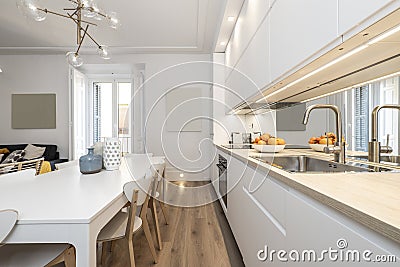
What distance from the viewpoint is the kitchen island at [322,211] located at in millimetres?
620

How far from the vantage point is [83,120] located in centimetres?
677

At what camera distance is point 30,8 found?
7.84 ft

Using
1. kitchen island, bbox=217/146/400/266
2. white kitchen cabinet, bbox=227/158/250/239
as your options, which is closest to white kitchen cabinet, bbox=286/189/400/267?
kitchen island, bbox=217/146/400/266

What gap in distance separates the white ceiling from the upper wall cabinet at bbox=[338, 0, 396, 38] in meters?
2.65

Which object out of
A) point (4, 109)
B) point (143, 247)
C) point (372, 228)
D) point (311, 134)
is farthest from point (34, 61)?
point (372, 228)

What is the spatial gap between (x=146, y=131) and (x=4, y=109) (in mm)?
3110

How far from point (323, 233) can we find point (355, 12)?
72 centimetres

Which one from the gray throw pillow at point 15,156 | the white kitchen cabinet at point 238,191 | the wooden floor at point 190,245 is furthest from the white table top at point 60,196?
the gray throw pillow at point 15,156

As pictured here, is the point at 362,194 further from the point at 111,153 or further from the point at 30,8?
the point at 30,8

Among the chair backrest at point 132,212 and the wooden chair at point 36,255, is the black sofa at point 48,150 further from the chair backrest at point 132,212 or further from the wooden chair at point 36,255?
the wooden chair at point 36,255

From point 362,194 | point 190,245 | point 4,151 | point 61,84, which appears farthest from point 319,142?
point 4,151

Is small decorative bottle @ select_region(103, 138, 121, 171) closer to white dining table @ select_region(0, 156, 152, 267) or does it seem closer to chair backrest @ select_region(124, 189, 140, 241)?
white dining table @ select_region(0, 156, 152, 267)

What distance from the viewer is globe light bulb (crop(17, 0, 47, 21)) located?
2348 mm

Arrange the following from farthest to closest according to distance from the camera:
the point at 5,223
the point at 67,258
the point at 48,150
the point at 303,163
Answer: the point at 48,150 < the point at 303,163 < the point at 67,258 < the point at 5,223
